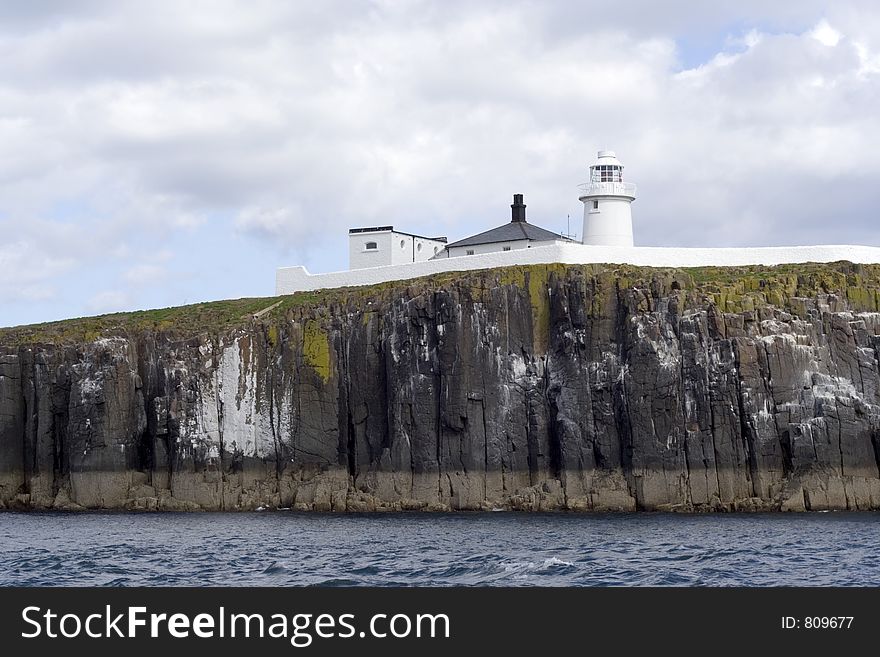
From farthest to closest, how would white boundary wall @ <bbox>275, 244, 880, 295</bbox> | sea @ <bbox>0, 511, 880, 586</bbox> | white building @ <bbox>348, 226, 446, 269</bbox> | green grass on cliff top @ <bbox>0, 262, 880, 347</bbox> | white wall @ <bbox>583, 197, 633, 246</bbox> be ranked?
white building @ <bbox>348, 226, 446, 269</bbox> → white wall @ <bbox>583, 197, 633, 246</bbox> → white boundary wall @ <bbox>275, 244, 880, 295</bbox> → green grass on cliff top @ <bbox>0, 262, 880, 347</bbox> → sea @ <bbox>0, 511, 880, 586</bbox>

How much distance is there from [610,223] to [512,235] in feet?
23.9

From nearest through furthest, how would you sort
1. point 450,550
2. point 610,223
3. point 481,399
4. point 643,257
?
1. point 450,550
2. point 481,399
3. point 643,257
4. point 610,223

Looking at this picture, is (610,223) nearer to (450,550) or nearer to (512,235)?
(512,235)

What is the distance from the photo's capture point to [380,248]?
310ft

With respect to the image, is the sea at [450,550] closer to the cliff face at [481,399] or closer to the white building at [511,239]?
the cliff face at [481,399]

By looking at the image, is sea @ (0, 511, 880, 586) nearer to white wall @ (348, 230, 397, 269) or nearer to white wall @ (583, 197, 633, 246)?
white wall @ (583, 197, 633, 246)

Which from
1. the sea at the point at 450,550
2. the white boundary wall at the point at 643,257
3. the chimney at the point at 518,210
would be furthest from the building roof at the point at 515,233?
the sea at the point at 450,550

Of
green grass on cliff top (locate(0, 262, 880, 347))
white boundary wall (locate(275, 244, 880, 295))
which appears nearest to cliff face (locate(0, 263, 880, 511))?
green grass on cliff top (locate(0, 262, 880, 347))

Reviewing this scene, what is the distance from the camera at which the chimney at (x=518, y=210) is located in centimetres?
9475

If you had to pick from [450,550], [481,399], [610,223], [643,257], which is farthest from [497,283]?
[450,550]

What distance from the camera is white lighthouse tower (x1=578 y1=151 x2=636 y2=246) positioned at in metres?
86.1

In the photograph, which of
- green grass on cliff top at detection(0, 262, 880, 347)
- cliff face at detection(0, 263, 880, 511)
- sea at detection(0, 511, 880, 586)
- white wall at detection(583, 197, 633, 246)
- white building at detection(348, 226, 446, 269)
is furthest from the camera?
white building at detection(348, 226, 446, 269)

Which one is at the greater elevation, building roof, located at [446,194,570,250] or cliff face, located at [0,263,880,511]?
building roof, located at [446,194,570,250]
